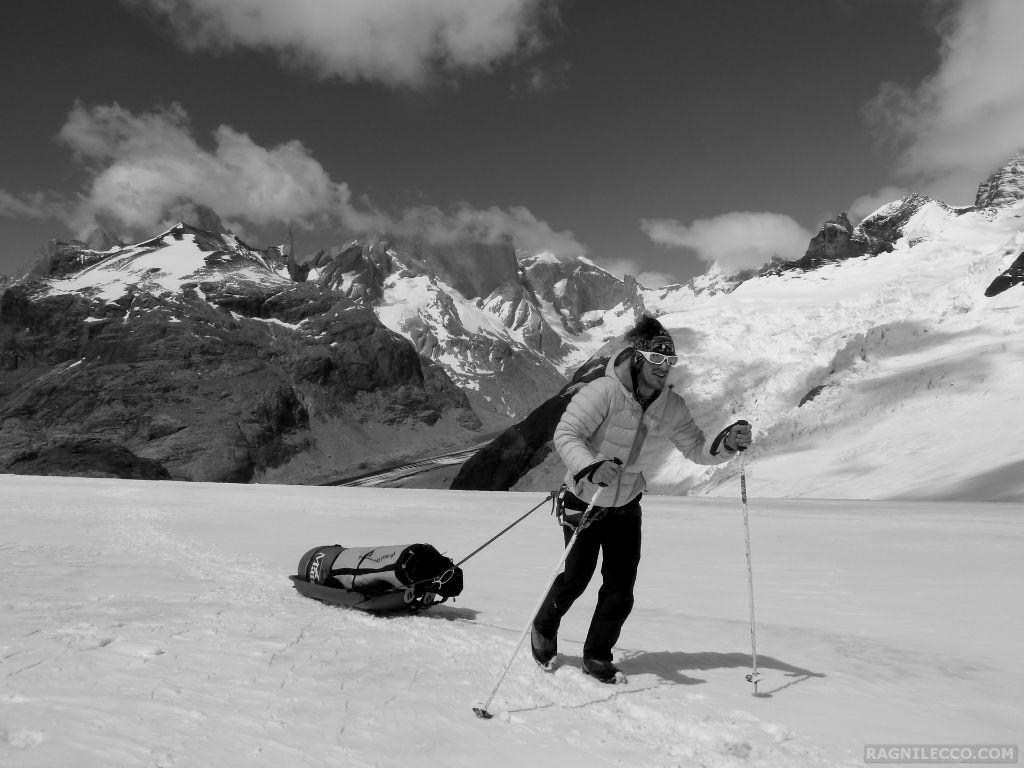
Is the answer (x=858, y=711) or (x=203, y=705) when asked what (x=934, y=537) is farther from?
(x=203, y=705)

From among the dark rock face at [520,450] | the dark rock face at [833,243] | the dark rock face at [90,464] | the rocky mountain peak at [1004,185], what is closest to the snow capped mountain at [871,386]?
the dark rock face at [520,450]

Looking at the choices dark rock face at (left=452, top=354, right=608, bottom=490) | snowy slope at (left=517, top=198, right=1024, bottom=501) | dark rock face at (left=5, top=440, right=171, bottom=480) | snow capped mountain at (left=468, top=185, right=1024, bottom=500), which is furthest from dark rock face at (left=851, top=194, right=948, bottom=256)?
dark rock face at (left=5, top=440, right=171, bottom=480)

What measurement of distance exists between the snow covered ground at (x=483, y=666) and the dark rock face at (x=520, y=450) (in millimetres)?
46939

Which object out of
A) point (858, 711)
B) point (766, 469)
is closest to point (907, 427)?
point (766, 469)

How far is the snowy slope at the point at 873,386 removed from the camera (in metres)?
29.9

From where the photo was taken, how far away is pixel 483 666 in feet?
16.6

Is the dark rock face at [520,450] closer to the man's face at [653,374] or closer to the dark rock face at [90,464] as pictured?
the man's face at [653,374]

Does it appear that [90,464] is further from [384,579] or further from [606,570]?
[606,570]

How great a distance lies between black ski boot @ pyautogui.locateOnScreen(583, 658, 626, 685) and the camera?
193 inches

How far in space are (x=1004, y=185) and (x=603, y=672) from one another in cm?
18449

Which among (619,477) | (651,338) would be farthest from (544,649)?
(651,338)

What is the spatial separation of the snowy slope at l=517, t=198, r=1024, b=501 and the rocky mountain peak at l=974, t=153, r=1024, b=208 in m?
103

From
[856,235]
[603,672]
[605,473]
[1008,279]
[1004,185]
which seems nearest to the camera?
[605,473]

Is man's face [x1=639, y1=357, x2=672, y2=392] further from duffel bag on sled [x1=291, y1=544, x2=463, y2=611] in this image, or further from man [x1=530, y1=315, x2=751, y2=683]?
duffel bag on sled [x1=291, y1=544, x2=463, y2=611]
